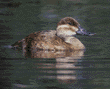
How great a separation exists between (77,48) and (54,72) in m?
3.39

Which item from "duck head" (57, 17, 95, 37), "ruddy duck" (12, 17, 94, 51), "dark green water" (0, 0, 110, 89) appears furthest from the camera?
"duck head" (57, 17, 95, 37)

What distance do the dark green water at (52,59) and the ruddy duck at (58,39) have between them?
48cm

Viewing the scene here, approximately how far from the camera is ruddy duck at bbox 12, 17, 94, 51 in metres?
8.96

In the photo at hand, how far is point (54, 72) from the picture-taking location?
586cm

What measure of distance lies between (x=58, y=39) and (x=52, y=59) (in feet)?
6.77

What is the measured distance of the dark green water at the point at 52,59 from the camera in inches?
201

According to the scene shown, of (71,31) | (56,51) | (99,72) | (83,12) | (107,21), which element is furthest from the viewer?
(83,12)

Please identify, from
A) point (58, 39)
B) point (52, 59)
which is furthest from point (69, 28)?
point (52, 59)

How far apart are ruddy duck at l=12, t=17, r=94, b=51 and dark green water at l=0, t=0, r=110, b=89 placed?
19.0 inches

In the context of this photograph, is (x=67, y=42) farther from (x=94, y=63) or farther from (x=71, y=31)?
(x=94, y=63)

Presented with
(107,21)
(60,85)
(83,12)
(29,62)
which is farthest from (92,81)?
(83,12)

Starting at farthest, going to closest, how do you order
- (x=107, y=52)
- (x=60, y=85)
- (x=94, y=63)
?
(x=107, y=52) < (x=94, y=63) < (x=60, y=85)

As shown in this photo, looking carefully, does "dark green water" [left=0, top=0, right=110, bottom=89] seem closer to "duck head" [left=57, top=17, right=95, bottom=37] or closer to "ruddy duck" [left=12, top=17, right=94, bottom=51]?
"ruddy duck" [left=12, top=17, right=94, bottom=51]

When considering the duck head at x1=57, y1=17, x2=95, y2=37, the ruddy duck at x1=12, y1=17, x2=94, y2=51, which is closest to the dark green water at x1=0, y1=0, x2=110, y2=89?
the ruddy duck at x1=12, y1=17, x2=94, y2=51
